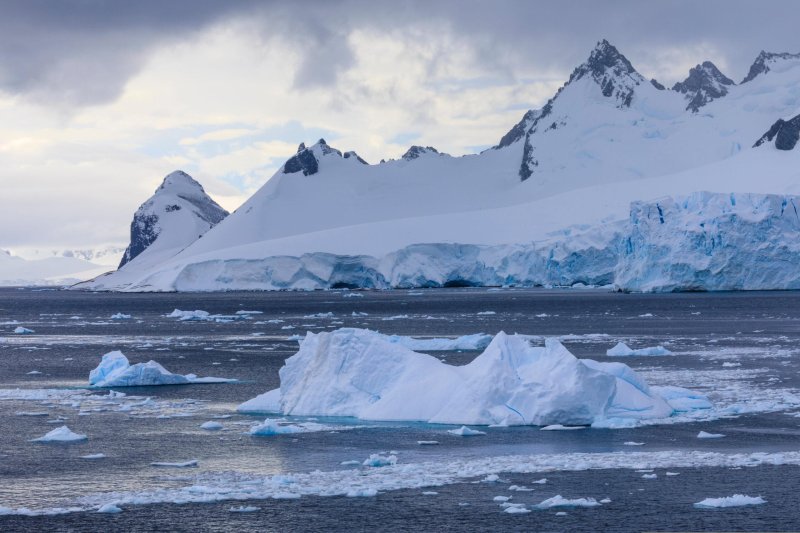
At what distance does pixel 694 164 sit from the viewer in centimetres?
14550

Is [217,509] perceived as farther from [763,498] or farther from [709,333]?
[709,333]

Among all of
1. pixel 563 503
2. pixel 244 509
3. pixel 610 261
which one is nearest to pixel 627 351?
pixel 563 503

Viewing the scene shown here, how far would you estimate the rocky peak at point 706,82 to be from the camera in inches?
7426

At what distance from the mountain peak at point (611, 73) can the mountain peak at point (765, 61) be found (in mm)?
18107

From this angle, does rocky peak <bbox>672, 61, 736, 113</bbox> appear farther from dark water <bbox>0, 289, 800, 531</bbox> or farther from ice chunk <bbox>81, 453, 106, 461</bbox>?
ice chunk <bbox>81, 453, 106, 461</bbox>

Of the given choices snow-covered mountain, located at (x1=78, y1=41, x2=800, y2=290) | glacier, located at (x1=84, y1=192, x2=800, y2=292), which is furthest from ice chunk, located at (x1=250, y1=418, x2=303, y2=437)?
snow-covered mountain, located at (x1=78, y1=41, x2=800, y2=290)

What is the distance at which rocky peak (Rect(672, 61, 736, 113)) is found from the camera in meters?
189

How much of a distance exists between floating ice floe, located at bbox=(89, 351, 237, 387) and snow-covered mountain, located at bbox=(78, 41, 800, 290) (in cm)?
6602

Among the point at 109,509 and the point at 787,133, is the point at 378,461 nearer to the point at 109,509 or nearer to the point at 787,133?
the point at 109,509

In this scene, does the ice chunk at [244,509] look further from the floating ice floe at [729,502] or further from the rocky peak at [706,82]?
the rocky peak at [706,82]

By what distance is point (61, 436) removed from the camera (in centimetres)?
1862

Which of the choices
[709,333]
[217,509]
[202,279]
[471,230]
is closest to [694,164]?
[471,230]

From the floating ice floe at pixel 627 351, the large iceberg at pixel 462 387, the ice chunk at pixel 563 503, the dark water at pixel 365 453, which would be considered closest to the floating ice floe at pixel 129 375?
the dark water at pixel 365 453

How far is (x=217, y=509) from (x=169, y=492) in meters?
1.28
